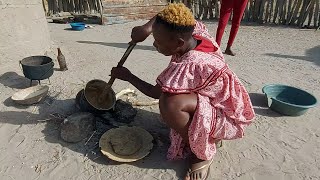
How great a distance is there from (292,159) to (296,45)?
148 inches

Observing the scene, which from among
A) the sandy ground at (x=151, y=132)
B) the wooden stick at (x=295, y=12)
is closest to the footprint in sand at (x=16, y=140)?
the sandy ground at (x=151, y=132)

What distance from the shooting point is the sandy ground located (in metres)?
2.24

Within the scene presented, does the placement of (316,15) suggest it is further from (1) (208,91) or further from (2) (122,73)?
(2) (122,73)

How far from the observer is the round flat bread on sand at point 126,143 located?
229 cm

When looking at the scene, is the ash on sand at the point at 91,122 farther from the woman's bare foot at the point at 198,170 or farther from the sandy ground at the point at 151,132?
the woman's bare foot at the point at 198,170

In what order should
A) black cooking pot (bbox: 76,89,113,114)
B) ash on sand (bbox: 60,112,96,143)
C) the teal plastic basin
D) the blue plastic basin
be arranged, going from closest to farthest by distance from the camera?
1. ash on sand (bbox: 60,112,96,143)
2. black cooking pot (bbox: 76,89,113,114)
3. the teal plastic basin
4. the blue plastic basin

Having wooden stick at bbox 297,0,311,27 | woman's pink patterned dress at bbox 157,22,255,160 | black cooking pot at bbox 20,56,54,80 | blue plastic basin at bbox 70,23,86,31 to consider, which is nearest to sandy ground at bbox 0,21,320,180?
black cooking pot at bbox 20,56,54,80

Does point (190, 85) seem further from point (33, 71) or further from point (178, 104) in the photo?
point (33, 71)

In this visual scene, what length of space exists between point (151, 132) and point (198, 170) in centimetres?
67

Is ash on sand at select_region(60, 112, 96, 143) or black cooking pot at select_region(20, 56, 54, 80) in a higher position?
black cooking pot at select_region(20, 56, 54, 80)

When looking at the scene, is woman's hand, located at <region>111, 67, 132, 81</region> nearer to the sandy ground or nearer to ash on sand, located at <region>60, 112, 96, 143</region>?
ash on sand, located at <region>60, 112, 96, 143</region>

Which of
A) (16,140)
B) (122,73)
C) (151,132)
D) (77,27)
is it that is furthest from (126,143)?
(77,27)

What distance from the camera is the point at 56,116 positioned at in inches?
109

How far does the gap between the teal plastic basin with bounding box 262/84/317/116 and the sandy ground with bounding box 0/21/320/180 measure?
81 mm
